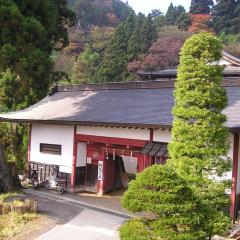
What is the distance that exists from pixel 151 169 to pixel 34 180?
38.1 feet

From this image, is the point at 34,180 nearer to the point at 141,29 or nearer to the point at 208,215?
the point at 208,215

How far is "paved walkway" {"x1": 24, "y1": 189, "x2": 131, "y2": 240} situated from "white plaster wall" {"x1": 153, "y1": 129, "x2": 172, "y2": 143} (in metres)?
2.81

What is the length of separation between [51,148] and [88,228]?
7.31 m

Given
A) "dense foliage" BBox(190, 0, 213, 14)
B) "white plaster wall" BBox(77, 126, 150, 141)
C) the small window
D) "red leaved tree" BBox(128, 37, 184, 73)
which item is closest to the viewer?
"white plaster wall" BBox(77, 126, 150, 141)

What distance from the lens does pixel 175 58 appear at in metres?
42.9

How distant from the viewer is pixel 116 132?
16.4 metres

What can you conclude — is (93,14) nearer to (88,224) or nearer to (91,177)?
(91,177)

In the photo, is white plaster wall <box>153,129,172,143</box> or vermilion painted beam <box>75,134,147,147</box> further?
vermilion painted beam <box>75,134,147,147</box>

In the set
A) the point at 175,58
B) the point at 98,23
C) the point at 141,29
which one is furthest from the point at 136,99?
the point at 98,23

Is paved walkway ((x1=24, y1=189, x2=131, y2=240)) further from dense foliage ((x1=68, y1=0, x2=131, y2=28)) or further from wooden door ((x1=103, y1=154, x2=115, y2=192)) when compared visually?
dense foliage ((x1=68, y1=0, x2=131, y2=28))

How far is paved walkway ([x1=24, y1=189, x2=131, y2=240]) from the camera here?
11508 millimetres

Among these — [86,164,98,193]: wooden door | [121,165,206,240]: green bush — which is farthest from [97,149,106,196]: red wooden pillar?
[121,165,206,240]: green bush

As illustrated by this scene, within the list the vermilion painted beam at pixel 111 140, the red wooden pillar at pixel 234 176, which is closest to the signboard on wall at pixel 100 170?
the vermilion painted beam at pixel 111 140

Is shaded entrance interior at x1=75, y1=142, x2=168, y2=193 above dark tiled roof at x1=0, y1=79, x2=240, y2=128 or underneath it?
underneath
